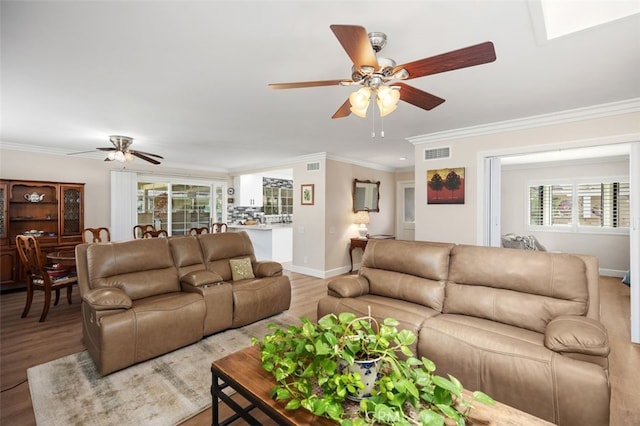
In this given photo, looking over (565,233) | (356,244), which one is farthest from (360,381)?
(565,233)

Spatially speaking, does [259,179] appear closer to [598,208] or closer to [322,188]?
[322,188]

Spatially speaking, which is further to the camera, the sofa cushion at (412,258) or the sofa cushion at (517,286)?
the sofa cushion at (412,258)

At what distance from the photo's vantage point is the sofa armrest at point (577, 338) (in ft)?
5.55

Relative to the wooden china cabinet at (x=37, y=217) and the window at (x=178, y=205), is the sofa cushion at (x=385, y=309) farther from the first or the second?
the window at (x=178, y=205)

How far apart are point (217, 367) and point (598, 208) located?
7.84 m

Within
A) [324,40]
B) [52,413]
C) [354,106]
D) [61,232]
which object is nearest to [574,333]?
[354,106]

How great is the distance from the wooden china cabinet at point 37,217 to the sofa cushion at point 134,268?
3001 mm

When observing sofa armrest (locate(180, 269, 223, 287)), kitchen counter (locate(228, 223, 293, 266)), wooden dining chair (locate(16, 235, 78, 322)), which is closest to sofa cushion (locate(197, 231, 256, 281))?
sofa armrest (locate(180, 269, 223, 287))

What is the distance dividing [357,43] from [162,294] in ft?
9.70

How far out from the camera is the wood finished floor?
6.55ft

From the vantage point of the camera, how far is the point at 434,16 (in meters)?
1.69

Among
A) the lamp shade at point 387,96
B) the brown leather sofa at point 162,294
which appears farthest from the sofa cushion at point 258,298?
the lamp shade at point 387,96

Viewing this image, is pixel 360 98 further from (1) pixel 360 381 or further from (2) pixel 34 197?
(2) pixel 34 197

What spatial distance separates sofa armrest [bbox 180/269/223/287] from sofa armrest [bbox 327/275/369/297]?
1.28m
